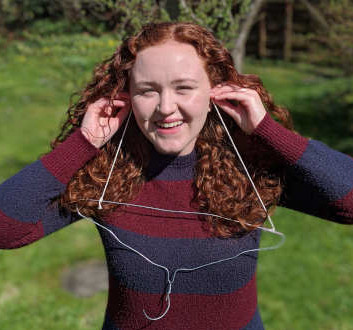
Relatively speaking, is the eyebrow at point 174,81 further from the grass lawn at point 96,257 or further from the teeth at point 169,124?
the grass lawn at point 96,257

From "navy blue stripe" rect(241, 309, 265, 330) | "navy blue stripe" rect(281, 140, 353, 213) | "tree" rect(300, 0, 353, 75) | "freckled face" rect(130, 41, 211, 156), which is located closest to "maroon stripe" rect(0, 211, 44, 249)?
"freckled face" rect(130, 41, 211, 156)

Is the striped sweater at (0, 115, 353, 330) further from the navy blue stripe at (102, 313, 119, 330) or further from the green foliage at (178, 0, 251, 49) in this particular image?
the green foliage at (178, 0, 251, 49)

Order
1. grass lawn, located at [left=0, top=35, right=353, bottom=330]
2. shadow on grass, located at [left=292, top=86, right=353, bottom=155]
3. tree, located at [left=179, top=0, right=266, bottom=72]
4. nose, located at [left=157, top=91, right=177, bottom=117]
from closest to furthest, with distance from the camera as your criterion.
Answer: nose, located at [left=157, top=91, right=177, bottom=117] → tree, located at [left=179, top=0, right=266, bottom=72] → grass lawn, located at [left=0, top=35, right=353, bottom=330] → shadow on grass, located at [left=292, top=86, right=353, bottom=155]

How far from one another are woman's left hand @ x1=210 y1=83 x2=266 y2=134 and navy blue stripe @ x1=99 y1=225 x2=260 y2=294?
395mm

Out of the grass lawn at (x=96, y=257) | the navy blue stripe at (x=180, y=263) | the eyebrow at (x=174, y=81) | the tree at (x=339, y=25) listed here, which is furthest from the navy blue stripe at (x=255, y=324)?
the tree at (x=339, y=25)

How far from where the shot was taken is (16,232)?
1.66 meters

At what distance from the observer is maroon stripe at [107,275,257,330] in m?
1.64

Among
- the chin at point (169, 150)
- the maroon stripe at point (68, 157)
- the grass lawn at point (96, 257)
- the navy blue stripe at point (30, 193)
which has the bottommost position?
the grass lawn at point (96, 257)

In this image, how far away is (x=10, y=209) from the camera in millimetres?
1639

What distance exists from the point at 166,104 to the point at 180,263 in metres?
0.50

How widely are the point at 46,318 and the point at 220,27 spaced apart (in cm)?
263

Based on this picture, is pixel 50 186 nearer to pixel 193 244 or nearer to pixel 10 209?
pixel 10 209

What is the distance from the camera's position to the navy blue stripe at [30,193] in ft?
5.38

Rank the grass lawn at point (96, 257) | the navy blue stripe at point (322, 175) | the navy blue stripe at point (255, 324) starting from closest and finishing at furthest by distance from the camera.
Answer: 1. the navy blue stripe at point (322, 175)
2. the navy blue stripe at point (255, 324)
3. the grass lawn at point (96, 257)
